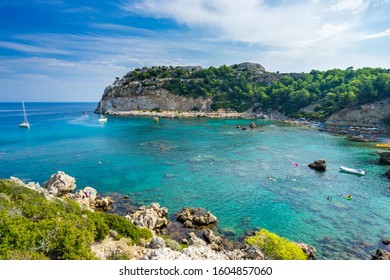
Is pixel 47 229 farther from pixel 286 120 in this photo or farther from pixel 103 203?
pixel 286 120

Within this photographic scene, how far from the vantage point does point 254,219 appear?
92.6ft

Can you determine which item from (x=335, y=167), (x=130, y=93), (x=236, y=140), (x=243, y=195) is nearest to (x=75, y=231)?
(x=243, y=195)

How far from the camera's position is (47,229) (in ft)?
48.3

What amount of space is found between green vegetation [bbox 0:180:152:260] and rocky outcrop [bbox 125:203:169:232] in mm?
4144

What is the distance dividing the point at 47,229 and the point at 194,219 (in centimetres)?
1556

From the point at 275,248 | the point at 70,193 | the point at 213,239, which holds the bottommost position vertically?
the point at 213,239

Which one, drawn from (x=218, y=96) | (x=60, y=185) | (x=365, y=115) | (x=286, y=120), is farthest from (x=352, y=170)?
(x=218, y=96)

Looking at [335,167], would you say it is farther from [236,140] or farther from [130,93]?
[130,93]

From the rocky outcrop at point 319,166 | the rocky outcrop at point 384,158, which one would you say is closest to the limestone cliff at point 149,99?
the rocky outcrop at point 384,158

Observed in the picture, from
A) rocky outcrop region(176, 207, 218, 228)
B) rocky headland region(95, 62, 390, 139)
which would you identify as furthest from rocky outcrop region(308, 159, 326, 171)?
rocky headland region(95, 62, 390, 139)

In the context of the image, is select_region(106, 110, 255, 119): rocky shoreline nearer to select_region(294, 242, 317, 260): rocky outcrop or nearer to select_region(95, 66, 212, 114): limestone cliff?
select_region(95, 66, 212, 114): limestone cliff

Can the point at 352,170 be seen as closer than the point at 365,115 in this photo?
Yes

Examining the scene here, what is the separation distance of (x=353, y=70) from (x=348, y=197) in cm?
11387

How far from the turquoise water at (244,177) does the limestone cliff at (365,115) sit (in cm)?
2307
